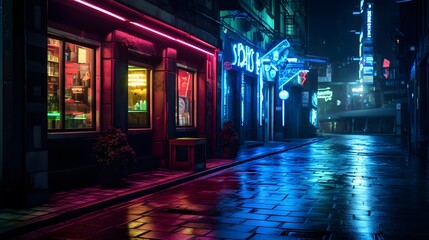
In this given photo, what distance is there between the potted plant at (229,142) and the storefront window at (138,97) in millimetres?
4684

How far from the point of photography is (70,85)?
12.0 meters

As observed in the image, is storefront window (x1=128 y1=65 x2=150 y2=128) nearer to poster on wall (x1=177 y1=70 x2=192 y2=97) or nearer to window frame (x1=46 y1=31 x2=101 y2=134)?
window frame (x1=46 y1=31 x2=101 y2=134)

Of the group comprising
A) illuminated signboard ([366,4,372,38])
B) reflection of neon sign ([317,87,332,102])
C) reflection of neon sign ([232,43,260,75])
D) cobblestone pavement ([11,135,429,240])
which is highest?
illuminated signboard ([366,4,372,38])

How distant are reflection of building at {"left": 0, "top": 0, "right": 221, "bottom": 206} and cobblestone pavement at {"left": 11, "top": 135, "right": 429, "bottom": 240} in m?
1.99

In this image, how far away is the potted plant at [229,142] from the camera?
64.0 ft

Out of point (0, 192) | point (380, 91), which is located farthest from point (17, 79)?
point (380, 91)

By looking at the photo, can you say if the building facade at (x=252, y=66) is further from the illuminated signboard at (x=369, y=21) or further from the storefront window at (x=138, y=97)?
the illuminated signboard at (x=369, y=21)

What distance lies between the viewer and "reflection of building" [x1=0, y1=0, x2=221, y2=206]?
8.69 meters

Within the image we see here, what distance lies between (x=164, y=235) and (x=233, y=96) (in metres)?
19.3

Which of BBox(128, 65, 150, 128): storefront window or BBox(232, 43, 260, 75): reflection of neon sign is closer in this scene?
BBox(128, 65, 150, 128): storefront window

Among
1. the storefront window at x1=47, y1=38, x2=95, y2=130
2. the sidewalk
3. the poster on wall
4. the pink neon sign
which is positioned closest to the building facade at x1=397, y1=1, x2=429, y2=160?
the poster on wall

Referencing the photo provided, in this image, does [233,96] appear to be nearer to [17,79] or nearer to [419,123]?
[419,123]

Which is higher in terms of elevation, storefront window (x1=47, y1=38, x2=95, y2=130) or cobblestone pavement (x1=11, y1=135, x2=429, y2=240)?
storefront window (x1=47, y1=38, x2=95, y2=130)

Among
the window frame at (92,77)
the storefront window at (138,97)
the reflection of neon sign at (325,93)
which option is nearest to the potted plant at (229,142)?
the storefront window at (138,97)
